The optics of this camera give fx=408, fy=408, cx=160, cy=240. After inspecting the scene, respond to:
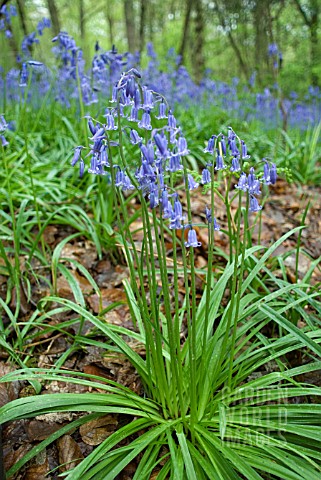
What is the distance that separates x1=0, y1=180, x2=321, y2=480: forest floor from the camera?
1966mm

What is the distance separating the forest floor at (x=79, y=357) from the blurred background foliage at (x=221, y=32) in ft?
10.6

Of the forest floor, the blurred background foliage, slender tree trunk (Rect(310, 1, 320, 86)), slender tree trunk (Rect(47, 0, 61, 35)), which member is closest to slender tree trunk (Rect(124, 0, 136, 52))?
the blurred background foliage

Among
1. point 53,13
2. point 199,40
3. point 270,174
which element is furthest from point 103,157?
point 199,40

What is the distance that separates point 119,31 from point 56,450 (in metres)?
30.9

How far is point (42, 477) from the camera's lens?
183cm

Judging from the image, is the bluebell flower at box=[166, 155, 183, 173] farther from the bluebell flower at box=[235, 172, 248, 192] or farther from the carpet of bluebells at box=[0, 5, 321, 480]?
the bluebell flower at box=[235, 172, 248, 192]

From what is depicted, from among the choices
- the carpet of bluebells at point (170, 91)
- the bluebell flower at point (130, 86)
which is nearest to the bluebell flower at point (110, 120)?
the bluebell flower at point (130, 86)

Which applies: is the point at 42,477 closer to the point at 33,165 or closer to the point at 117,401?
the point at 117,401

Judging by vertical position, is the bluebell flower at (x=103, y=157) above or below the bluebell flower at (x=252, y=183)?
above

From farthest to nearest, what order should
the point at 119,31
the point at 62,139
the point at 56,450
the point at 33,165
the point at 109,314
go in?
the point at 119,31 → the point at 62,139 → the point at 33,165 → the point at 109,314 → the point at 56,450

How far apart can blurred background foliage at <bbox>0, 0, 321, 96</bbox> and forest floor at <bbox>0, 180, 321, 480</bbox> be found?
325 cm

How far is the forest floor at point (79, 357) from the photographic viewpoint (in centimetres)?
197

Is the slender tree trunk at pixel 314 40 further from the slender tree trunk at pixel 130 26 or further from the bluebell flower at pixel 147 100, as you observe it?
the bluebell flower at pixel 147 100

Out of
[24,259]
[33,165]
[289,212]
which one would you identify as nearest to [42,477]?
[24,259]
